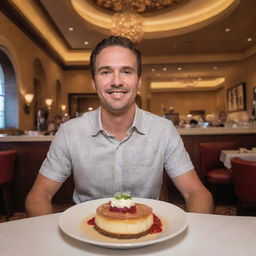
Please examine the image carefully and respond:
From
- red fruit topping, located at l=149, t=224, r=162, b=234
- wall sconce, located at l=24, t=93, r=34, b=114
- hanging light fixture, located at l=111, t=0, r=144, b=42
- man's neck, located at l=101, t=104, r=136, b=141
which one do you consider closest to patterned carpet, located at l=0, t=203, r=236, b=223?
man's neck, located at l=101, t=104, r=136, b=141

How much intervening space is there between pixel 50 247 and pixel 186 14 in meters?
7.70

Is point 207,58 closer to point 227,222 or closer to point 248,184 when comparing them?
point 248,184

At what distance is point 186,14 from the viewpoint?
745 cm

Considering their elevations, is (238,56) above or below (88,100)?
above

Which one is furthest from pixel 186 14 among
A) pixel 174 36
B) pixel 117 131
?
pixel 117 131

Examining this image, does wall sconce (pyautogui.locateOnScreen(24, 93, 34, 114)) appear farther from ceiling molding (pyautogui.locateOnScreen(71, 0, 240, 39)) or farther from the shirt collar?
the shirt collar

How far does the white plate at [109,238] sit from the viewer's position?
25.0 inches

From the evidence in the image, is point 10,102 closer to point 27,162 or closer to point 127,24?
point 27,162

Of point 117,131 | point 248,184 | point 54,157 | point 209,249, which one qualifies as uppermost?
point 117,131

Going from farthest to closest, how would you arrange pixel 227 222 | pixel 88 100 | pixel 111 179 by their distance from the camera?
pixel 88 100 < pixel 111 179 < pixel 227 222

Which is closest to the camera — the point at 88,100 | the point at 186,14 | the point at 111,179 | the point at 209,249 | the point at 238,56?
the point at 209,249

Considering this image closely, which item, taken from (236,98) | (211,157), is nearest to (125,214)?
(211,157)

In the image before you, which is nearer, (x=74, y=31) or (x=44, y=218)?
(x=44, y=218)

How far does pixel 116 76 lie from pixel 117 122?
0.22 meters
